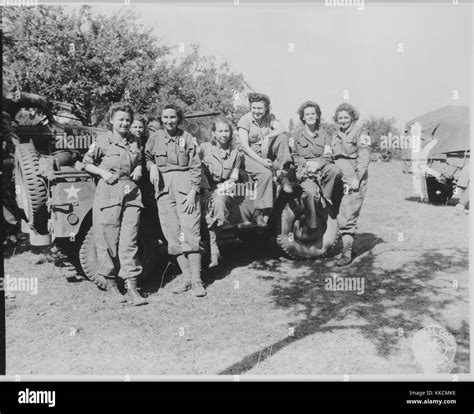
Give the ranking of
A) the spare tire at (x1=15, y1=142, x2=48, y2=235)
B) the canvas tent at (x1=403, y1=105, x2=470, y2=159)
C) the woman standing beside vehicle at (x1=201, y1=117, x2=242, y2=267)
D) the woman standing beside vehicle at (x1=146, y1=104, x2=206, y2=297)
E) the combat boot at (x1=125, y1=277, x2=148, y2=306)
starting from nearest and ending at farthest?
the spare tire at (x1=15, y1=142, x2=48, y2=235), the combat boot at (x1=125, y1=277, x2=148, y2=306), the woman standing beside vehicle at (x1=146, y1=104, x2=206, y2=297), the woman standing beside vehicle at (x1=201, y1=117, x2=242, y2=267), the canvas tent at (x1=403, y1=105, x2=470, y2=159)

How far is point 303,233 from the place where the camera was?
6059 millimetres

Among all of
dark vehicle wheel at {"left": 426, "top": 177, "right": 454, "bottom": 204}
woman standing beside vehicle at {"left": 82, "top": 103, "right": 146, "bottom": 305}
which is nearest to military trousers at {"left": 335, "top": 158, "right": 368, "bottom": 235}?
woman standing beside vehicle at {"left": 82, "top": 103, "right": 146, "bottom": 305}

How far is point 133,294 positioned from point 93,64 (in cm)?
248

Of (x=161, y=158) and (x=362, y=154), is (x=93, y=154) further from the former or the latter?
(x=362, y=154)

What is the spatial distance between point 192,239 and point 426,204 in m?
4.58

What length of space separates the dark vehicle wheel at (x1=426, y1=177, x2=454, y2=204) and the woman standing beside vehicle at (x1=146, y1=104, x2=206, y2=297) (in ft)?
15.4

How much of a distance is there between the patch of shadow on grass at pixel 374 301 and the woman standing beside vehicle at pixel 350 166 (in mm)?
360

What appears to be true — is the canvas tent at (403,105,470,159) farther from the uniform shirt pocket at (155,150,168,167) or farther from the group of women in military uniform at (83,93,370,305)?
the uniform shirt pocket at (155,150,168,167)

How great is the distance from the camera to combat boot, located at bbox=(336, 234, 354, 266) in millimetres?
5879

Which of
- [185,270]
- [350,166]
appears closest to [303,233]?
[350,166]

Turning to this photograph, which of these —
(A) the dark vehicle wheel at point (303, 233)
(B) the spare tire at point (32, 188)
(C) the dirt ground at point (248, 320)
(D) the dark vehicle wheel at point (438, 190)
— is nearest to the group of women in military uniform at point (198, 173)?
(A) the dark vehicle wheel at point (303, 233)

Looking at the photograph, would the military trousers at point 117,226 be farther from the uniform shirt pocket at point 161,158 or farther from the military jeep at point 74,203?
the uniform shirt pocket at point 161,158

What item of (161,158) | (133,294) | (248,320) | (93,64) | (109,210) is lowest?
(248,320)

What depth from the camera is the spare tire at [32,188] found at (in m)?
4.83
